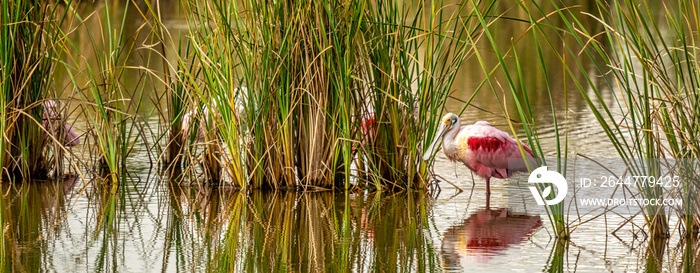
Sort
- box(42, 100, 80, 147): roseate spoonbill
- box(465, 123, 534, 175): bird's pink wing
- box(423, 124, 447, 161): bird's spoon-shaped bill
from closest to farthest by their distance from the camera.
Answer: box(423, 124, 447, 161): bird's spoon-shaped bill
box(465, 123, 534, 175): bird's pink wing
box(42, 100, 80, 147): roseate spoonbill

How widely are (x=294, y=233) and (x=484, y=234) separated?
82cm

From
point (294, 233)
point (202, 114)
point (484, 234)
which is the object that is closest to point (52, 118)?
point (202, 114)

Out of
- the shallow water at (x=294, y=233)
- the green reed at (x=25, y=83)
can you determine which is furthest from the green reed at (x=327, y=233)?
the green reed at (x=25, y=83)

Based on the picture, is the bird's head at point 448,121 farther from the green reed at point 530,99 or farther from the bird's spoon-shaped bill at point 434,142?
the green reed at point 530,99

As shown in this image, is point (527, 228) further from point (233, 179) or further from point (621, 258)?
point (233, 179)

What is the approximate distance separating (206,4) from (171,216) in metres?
1.07

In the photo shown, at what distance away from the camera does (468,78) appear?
39.0 feet

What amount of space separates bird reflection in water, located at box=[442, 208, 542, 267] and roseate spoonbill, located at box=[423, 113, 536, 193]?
467 millimetres

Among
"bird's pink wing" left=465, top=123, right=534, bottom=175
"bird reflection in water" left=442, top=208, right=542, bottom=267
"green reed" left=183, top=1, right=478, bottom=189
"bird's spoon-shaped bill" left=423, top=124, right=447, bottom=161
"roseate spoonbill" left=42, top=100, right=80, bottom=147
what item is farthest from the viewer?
"roseate spoonbill" left=42, top=100, right=80, bottom=147

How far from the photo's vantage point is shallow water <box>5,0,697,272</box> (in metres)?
3.47

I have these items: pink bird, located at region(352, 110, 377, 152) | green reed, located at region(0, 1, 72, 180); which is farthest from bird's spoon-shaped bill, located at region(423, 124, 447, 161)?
green reed, located at region(0, 1, 72, 180)

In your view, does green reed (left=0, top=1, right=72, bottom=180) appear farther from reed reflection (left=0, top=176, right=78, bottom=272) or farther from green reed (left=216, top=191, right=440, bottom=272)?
green reed (left=216, top=191, right=440, bottom=272)

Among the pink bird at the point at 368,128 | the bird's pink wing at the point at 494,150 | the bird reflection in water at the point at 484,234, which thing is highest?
the pink bird at the point at 368,128

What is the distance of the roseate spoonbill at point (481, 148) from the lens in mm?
5047
